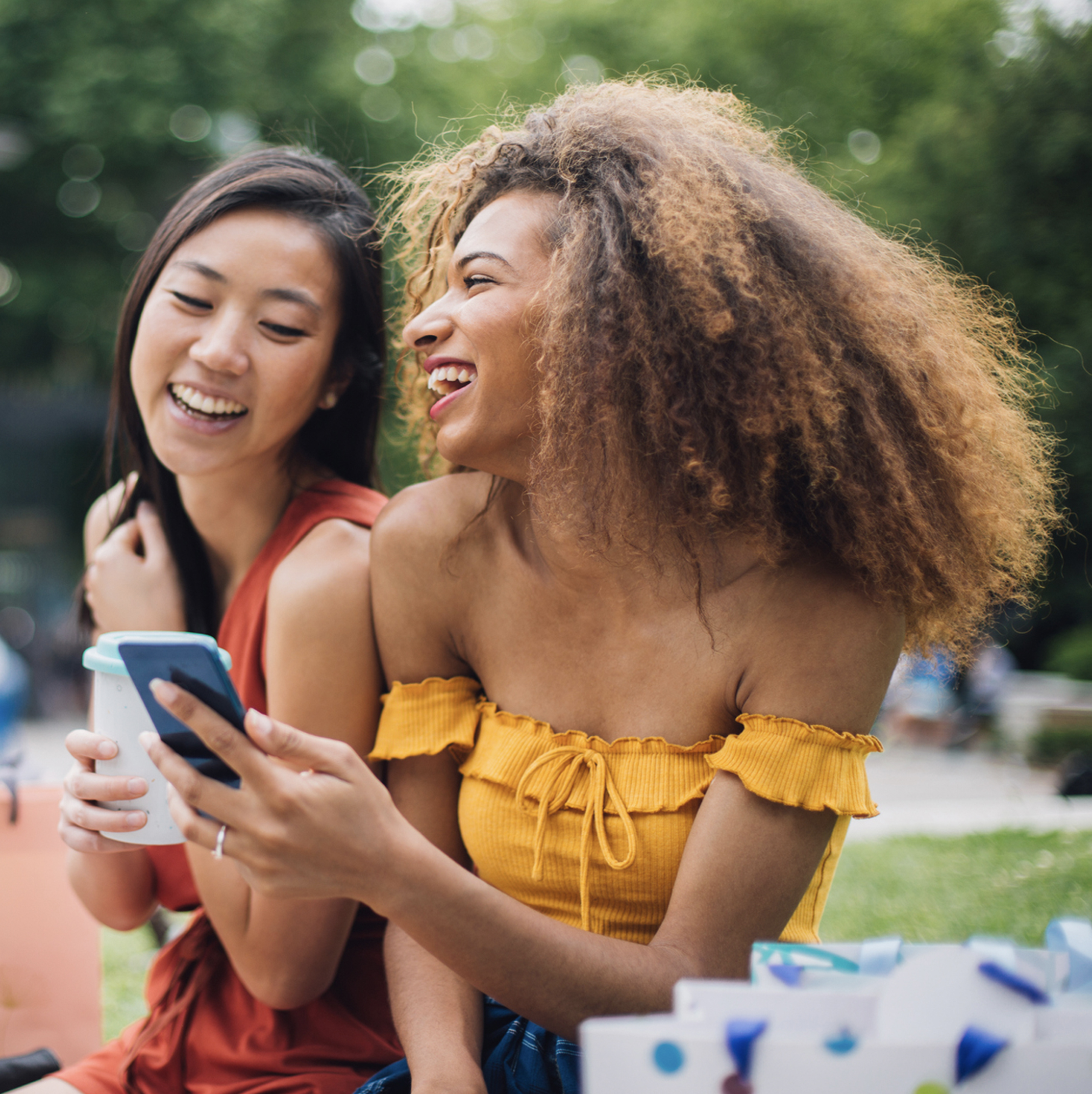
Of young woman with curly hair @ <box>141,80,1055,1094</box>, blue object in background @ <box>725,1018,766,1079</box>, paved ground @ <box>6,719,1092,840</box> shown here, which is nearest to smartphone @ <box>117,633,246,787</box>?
young woman with curly hair @ <box>141,80,1055,1094</box>

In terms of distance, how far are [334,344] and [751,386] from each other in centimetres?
112

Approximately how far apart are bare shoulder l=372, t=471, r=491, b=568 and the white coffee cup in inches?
20.4

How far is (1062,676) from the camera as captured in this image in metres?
13.8

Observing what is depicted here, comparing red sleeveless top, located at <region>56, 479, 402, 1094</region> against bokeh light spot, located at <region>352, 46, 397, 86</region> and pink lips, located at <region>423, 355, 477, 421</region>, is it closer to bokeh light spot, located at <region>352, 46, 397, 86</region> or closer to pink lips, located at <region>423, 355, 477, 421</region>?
pink lips, located at <region>423, 355, 477, 421</region>

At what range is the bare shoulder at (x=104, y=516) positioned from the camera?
2.82 meters

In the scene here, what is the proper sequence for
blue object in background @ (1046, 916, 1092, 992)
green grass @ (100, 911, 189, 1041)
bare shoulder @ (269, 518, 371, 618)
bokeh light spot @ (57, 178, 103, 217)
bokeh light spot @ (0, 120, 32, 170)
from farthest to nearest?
bokeh light spot @ (57, 178, 103, 217), bokeh light spot @ (0, 120, 32, 170), green grass @ (100, 911, 189, 1041), bare shoulder @ (269, 518, 371, 618), blue object in background @ (1046, 916, 1092, 992)

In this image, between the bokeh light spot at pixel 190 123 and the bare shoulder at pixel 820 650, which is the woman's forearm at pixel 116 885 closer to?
the bare shoulder at pixel 820 650

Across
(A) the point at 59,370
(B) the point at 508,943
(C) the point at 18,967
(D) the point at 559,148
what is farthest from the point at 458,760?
(A) the point at 59,370

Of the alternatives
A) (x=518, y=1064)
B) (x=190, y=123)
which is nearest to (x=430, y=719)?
(x=518, y=1064)

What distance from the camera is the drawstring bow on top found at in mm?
1728

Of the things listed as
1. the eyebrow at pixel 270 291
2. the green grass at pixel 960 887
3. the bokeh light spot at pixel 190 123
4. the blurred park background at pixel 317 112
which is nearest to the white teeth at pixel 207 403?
the eyebrow at pixel 270 291

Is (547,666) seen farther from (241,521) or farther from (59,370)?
(59,370)

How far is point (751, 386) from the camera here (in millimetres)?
1653

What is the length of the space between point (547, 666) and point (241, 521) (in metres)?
1.00
